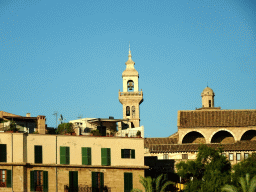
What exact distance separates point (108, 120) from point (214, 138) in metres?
14.7

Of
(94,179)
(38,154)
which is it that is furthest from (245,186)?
(38,154)

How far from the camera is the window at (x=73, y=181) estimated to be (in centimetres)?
6191

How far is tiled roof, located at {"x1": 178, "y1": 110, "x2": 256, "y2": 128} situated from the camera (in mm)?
97312

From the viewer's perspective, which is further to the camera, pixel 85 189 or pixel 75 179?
pixel 75 179

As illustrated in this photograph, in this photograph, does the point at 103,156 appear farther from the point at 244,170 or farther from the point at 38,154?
the point at 244,170

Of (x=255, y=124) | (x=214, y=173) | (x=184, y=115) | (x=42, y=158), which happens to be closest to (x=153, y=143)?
(x=184, y=115)

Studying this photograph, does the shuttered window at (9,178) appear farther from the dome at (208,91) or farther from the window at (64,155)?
the dome at (208,91)

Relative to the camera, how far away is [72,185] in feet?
204

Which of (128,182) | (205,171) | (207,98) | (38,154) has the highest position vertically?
(207,98)

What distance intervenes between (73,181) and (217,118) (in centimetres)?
3962

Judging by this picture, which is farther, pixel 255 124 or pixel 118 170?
pixel 255 124

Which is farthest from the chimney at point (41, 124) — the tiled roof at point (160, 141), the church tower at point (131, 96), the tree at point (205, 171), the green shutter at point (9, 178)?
the church tower at point (131, 96)

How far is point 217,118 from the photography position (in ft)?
323

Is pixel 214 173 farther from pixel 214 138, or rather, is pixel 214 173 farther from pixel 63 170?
pixel 214 138
